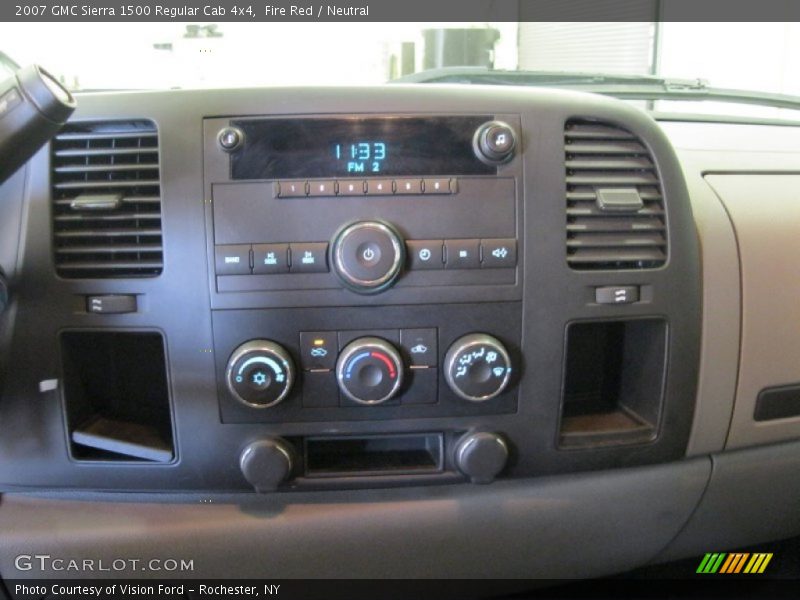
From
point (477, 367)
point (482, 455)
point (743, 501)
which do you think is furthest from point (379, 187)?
point (743, 501)

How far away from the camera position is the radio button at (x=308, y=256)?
780 millimetres

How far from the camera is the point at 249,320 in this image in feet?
2.60

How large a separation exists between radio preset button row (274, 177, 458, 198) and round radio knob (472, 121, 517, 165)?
0.08m

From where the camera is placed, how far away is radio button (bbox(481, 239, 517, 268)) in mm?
805

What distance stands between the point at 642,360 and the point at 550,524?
265mm

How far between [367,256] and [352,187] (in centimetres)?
9

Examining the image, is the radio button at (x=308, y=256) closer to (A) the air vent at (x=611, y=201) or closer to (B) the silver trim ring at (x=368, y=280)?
(B) the silver trim ring at (x=368, y=280)

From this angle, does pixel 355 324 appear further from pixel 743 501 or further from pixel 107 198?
pixel 743 501

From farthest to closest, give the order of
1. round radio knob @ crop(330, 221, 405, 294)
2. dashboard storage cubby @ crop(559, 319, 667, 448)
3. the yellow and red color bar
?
the yellow and red color bar → dashboard storage cubby @ crop(559, 319, 667, 448) → round radio knob @ crop(330, 221, 405, 294)

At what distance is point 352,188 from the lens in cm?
78

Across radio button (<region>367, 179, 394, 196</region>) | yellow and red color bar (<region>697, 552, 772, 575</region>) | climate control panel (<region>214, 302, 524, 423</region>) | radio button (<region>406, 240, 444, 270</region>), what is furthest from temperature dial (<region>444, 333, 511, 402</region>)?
yellow and red color bar (<region>697, 552, 772, 575</region>)

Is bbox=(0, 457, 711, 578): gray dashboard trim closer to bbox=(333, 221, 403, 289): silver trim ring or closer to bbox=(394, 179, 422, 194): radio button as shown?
bbox=(333, 221, 403, 289): silver trim ring

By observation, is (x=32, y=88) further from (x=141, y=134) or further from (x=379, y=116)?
(x=379, y=116)

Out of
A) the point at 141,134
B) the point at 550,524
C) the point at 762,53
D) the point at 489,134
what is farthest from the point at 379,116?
the point at 762,53
